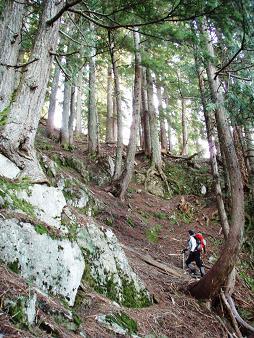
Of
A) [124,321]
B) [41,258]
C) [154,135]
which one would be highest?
[154,135]

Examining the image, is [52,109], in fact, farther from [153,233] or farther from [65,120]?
[153,233]

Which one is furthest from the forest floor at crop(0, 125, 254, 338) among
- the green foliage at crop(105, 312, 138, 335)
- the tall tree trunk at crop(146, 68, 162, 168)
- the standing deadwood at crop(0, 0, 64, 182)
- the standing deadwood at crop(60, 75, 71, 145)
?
the standing deadwood at crop(0, 0, 64, 182)

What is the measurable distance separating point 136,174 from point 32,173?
10598 mm

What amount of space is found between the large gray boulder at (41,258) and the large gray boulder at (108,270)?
0.77 meters

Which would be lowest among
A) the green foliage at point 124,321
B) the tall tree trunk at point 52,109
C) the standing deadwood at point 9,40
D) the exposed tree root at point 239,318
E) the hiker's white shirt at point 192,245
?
the exposed tree root at point 239,318

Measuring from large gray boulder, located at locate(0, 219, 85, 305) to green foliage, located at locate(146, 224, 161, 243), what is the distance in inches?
261

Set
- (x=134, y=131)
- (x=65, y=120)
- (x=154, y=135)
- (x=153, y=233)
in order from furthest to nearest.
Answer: (x=154, y=135)
(x=65, y=120)
(x=134, y=131)
(x=153, y=233)

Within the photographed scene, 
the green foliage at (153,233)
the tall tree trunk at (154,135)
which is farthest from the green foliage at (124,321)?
the tall tree trunk at (154,135)

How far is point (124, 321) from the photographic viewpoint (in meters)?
4.64

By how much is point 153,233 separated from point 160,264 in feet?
9.48

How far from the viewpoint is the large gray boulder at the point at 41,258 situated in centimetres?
388

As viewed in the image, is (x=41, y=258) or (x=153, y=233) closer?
(x=41, y=258)

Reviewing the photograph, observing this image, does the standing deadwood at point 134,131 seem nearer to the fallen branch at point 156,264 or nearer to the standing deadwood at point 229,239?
the fallen branch at point 156,264

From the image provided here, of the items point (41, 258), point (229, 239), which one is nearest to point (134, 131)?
point (229, 239)
